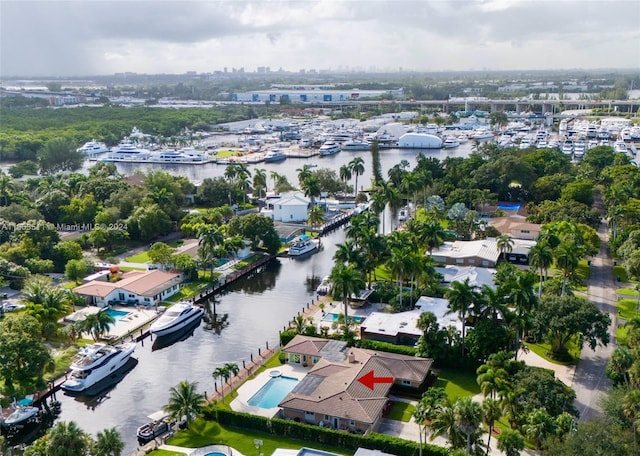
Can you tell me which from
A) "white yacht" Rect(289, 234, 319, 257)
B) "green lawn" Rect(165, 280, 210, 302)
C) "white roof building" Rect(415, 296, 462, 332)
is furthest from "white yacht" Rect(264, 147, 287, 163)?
"white roof building" Rect(415, 296, 462, 332)

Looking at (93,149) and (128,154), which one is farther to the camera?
(93,149)

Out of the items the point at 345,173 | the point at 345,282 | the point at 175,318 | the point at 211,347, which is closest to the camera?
the point at 345,282

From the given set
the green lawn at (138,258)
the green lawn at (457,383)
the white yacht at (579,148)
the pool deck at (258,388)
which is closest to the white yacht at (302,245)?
the green lawn at (138,258)

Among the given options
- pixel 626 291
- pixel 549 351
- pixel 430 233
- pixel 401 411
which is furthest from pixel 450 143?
pixel 401 411

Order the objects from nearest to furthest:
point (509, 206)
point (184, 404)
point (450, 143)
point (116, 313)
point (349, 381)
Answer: point (184, 404)
point (349, 381)
point (116, 313)
point (509, 206)
point (450, 143)

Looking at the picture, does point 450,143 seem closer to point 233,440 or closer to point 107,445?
point 233,440

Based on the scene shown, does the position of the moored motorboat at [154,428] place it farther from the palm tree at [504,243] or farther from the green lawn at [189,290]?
the palm tree at [504,243]

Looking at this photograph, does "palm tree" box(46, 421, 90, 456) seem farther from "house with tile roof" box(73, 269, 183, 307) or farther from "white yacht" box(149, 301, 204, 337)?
"house with tile roof" box(73, 269, 183, 307)
